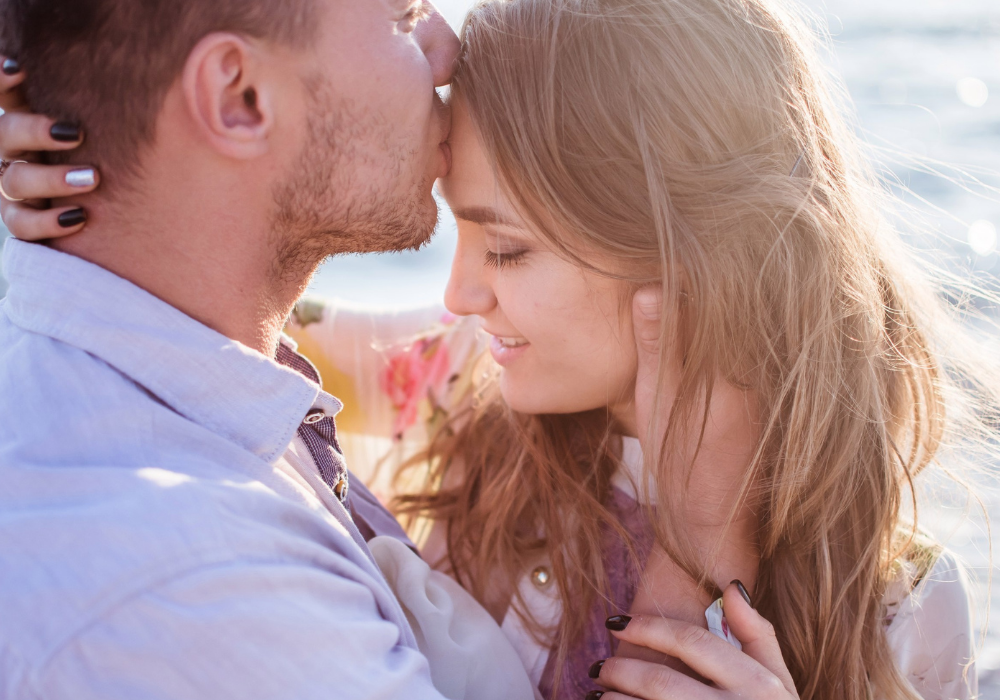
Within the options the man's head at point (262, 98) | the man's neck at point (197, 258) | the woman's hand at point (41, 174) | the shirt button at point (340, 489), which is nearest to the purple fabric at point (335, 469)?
the shirt button at point (340, 489)

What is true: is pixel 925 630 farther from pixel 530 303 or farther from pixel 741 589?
pixel 530 303

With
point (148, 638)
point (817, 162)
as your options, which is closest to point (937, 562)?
point (817, 162)

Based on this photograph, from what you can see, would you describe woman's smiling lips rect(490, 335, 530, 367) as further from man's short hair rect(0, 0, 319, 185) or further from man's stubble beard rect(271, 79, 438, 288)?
man's short hair rect(0, 0, 319, 185)

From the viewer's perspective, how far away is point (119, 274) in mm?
1419

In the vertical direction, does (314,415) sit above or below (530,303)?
below

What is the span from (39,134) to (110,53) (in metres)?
0.18

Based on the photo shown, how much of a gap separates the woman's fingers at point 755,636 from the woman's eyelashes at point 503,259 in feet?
2.74

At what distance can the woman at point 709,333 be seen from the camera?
167 cm

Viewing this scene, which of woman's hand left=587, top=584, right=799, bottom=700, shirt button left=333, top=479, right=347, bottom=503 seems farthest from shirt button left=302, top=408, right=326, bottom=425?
woman's hand left=587, top=584, right=799, bottom=700

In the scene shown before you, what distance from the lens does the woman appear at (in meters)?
1.67

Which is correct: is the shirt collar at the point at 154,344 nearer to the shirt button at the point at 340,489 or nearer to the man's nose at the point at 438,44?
the shirt button at the point at 340,489

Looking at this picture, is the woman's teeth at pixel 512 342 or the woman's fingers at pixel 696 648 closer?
the woman's fingers at pixel 696 648

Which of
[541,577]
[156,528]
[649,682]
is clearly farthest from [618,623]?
[156,528]

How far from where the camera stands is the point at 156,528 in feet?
3.53
